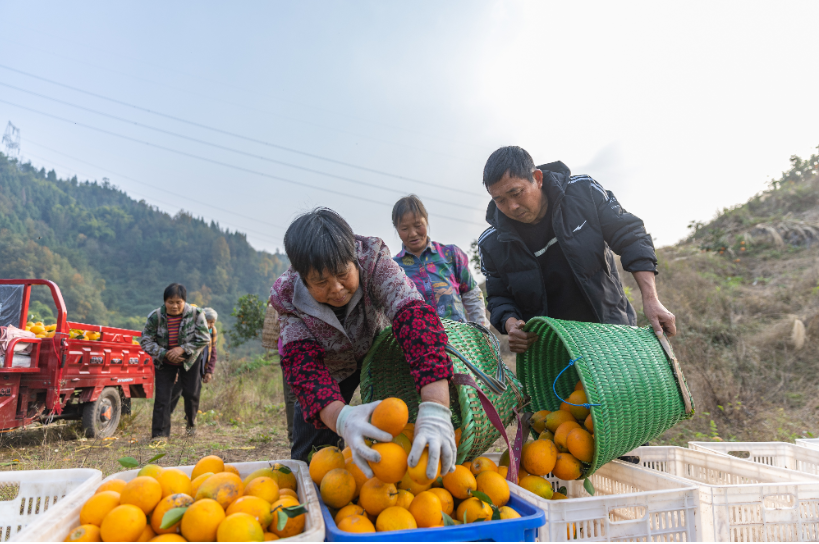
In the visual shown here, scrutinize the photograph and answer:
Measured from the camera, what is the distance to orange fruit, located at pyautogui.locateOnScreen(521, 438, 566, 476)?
171 cm

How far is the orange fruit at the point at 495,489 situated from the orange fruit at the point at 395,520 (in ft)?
0.83

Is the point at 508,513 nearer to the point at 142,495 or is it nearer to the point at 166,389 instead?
the point at 142,495

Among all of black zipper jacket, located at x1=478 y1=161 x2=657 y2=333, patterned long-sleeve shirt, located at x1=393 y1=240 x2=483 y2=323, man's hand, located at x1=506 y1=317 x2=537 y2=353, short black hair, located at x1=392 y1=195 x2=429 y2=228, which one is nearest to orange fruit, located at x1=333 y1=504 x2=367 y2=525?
man's hand, located at x1=506 y1=317 x2=537 y2=353

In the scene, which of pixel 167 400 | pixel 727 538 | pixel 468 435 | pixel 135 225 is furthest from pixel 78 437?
pixel 135 225

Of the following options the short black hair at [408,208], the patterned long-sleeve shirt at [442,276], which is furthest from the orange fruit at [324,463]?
the short black hair at [408,208]

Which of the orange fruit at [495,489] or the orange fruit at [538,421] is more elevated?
the orange fruit at [538,421]

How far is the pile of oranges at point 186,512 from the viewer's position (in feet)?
3.81

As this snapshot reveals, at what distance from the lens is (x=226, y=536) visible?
1116 mm

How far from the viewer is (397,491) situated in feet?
4.58

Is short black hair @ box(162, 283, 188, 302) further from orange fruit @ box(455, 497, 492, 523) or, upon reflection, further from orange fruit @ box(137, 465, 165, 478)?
orange fruit @ box(455, 497, 492, 523)

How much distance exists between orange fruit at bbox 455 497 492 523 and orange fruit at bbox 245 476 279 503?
53 cm

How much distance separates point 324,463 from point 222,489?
1.00ft

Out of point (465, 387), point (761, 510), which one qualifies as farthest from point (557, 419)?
point (761, 510)

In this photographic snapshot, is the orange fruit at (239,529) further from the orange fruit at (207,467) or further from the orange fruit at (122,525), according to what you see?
the orange fruit at (207,467)
